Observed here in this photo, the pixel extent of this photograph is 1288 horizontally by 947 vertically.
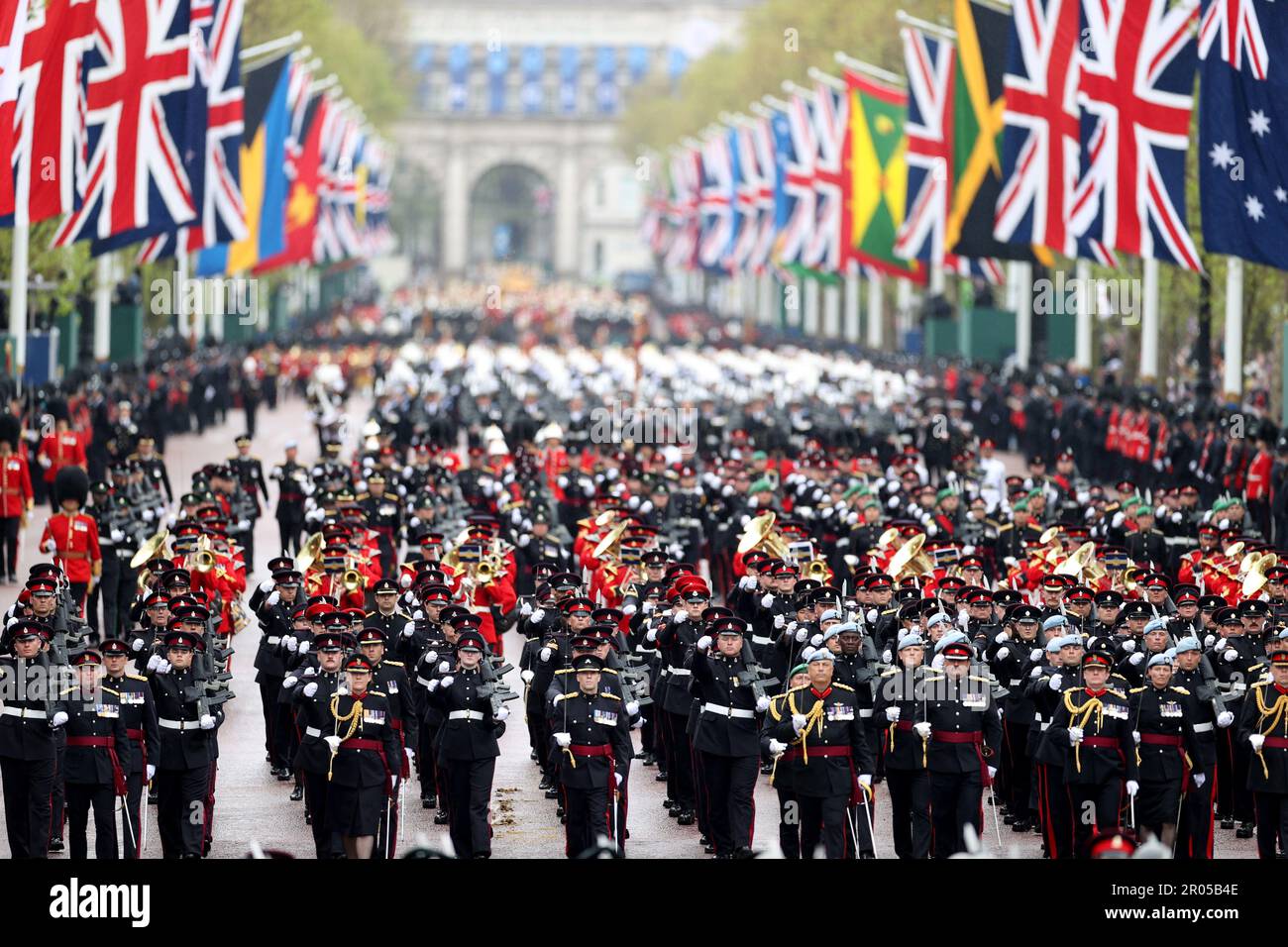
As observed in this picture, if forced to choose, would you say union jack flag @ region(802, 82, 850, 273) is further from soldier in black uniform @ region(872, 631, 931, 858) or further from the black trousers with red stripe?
soldier in black uniform @ region(872, 631, 931, 858)

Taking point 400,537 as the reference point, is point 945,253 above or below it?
above

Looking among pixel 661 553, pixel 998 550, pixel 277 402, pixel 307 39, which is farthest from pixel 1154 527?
pixel 307 39

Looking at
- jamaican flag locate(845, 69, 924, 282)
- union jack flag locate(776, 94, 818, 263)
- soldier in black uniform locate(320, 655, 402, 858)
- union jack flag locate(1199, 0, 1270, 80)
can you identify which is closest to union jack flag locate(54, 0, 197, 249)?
union jack flag locate(1199, 0, 1270, 80)

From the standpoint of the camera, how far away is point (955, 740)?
54.7ft

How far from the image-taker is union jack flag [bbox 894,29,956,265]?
1754 inches

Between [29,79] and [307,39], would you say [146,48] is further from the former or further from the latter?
[307,39]

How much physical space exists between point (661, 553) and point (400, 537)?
7.63 meters

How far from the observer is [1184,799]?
17.0m

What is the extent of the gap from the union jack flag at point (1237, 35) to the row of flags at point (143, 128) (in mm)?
12553

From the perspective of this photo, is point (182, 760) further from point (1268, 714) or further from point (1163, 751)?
point (1268, 714)

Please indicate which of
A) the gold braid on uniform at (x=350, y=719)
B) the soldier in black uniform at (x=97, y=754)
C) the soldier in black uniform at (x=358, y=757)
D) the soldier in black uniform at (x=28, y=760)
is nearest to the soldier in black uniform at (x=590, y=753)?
the soldier in black uniform at (x=358, y=757)

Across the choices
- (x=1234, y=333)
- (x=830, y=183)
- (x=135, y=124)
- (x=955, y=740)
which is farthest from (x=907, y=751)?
(x=830, y=183)

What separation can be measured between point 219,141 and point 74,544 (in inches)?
642
